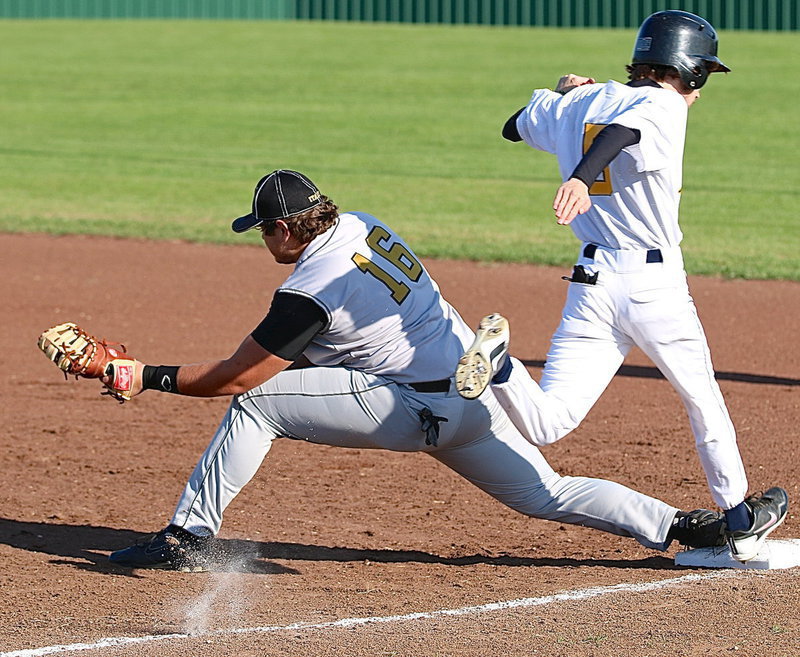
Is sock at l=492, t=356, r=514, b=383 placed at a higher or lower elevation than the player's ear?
lower

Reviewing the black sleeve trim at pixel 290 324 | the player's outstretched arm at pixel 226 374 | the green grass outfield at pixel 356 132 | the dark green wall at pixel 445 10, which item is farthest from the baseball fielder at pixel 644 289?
the dark green wall at pixel 445 10

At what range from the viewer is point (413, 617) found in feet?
14.0

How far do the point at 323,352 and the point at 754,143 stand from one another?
15.9 meters

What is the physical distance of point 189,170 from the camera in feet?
57.6

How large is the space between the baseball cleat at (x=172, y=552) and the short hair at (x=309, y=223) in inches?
42.6

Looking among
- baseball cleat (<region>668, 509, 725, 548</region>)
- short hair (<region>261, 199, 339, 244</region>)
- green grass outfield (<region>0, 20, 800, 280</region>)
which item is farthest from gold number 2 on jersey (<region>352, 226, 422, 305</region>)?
green grass outfield (<region>0, 20, 800, 280</region>)

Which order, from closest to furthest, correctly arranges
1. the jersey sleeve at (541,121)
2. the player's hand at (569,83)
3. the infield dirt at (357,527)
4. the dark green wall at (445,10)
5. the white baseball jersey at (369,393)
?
the infield dirt at (357,527) < the white baseball jersey at (369,393) < the jersey sleeve at (541,121) < the player's hand at (569,83) < the dark green wall at (445,10)

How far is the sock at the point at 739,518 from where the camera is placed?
4.68 metres

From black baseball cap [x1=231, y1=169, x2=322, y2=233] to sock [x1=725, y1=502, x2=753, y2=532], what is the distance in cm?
175

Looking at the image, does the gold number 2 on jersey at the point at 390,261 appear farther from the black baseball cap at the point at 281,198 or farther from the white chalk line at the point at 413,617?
the white chalk line at the point at 413,617

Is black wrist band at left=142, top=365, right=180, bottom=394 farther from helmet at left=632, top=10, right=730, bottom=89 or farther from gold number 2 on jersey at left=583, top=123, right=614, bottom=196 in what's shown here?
helmet at left=632, top=10, right=730, bottom=89

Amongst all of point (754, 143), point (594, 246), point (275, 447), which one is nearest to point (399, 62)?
point (754, 143)

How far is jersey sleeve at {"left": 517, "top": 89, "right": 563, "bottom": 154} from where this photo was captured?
4914 millimetres

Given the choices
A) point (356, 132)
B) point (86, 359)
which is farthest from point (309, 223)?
point (356, 132)
